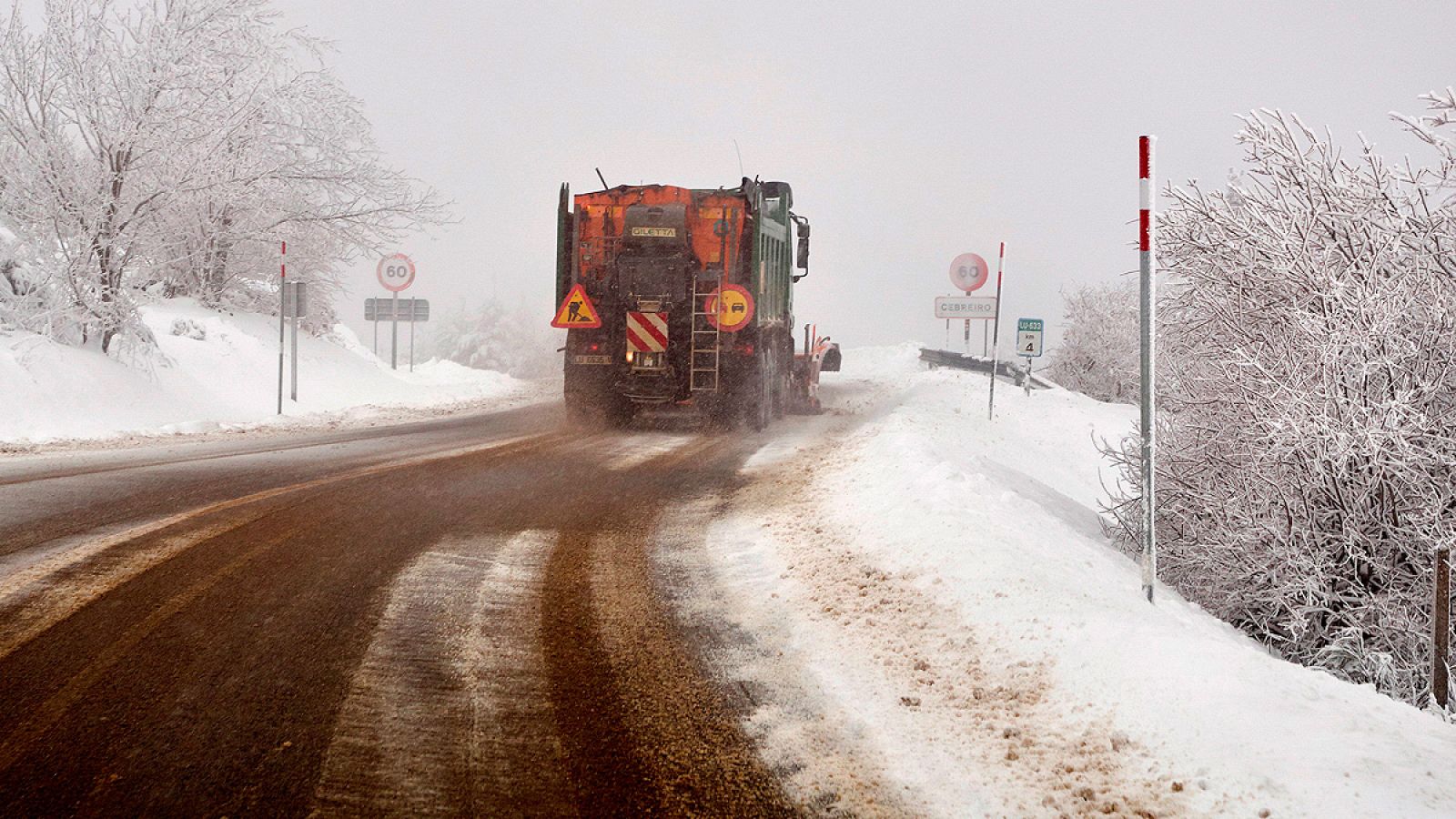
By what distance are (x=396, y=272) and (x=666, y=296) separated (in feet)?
46.3

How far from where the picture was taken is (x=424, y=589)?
5285 millimetres

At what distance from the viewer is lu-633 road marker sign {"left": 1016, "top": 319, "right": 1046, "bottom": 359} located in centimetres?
1733

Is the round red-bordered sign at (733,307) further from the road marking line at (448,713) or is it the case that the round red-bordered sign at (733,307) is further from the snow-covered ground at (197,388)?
the road marking line at (448,713)

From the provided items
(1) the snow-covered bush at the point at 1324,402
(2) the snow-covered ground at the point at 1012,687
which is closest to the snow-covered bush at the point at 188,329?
(2) the snow-covered ground at the point at 1012,687

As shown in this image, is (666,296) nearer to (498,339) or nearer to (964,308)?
(964,308)

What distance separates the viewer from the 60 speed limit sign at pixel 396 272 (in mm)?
25234

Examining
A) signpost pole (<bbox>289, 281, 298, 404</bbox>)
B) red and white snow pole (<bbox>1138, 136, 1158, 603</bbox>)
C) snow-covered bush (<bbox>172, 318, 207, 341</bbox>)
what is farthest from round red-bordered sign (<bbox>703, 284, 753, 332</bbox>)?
snow-covered bush (<bbox>172, 318, 207, 341</bbox>)

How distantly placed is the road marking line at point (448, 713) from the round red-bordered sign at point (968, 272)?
19576 millimetres

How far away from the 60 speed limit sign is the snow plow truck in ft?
42.0

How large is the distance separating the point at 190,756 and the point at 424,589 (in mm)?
2129

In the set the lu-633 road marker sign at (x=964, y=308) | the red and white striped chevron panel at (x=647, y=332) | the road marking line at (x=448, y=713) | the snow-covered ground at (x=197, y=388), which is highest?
the lu-633 road marker sign at (x=964, y=308)

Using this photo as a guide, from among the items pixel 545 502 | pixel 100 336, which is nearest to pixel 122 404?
pixel 100 336

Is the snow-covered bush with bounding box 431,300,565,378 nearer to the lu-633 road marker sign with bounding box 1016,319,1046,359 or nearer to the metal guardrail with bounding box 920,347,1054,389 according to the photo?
the metal guardrail with bounding box 920,347,1054,389

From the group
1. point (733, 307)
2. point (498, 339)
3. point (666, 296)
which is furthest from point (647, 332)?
point (498, 339)
